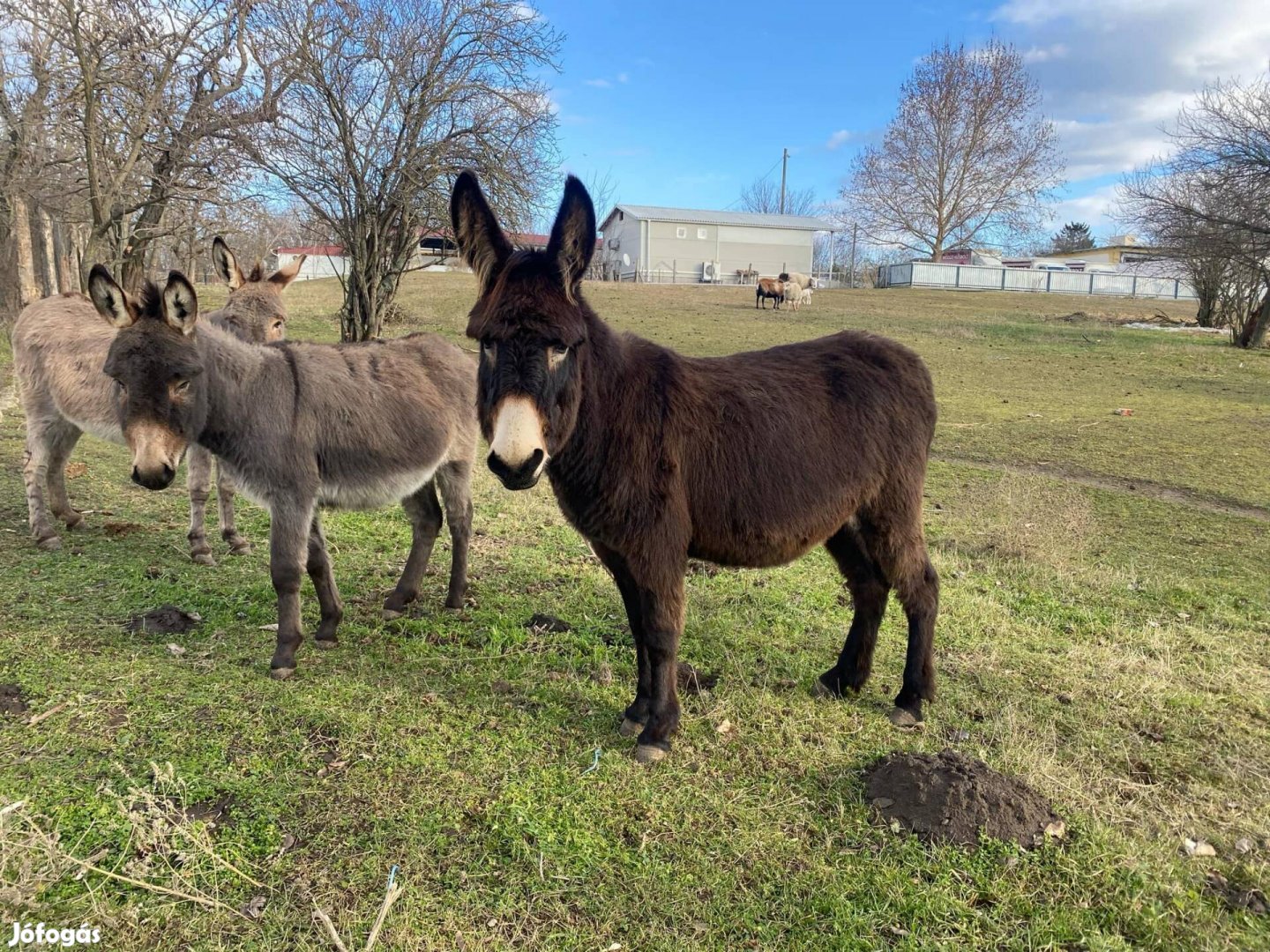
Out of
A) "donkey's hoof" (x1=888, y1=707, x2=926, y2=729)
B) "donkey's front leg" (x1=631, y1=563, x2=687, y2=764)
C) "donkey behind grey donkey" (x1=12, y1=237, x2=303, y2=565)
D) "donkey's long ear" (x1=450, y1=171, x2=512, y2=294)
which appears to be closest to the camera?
"donkey's long ear" (x1=450, y1=171, x2=512, y2=294)

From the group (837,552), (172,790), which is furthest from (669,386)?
(172,790)

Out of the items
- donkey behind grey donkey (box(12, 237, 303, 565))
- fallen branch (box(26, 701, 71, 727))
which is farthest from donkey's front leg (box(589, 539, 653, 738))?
donkey behind grey donkey (box(12, 237, 303, 565))

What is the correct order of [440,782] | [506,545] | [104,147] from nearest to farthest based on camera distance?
[440,782], [506,545], [104,147]

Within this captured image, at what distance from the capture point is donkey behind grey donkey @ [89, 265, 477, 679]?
3627mm

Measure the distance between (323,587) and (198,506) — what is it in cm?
219

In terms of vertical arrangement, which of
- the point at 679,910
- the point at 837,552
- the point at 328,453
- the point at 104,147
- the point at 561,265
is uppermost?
the point at 104,147

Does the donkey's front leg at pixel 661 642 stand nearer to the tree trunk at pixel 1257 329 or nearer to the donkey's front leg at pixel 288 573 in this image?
the donkey's front leg at pixel 288 573

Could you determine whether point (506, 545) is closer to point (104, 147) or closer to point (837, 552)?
point (837, 552)

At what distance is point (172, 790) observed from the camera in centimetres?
293

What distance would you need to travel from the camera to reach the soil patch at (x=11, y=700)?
3.51 m

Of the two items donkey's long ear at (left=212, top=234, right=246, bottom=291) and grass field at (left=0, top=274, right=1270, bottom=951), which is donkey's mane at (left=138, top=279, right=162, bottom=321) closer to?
grass field at (left=0, top=274, right=1270, bottom=951)

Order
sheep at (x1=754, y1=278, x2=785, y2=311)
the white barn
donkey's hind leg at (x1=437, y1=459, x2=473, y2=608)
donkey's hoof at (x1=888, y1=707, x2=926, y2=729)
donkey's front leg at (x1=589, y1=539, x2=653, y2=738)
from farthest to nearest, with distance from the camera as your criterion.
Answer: the white barn → sheep at (x1=754, y1=278, x2=785, y2=311) → donkey's hind leg at (x1=437, y1=459, x2=473, y2=608) → donkey's hoof at (x1=888, y1=707, x2=926, y2=729) → donkey's front leg at (x1=589, y1=539, x2=653, y2=738)

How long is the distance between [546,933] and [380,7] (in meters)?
16.0

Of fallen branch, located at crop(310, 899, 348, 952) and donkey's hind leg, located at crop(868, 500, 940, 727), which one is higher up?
donkey's hind leg, located at crop(868, 500, 940, 727)
